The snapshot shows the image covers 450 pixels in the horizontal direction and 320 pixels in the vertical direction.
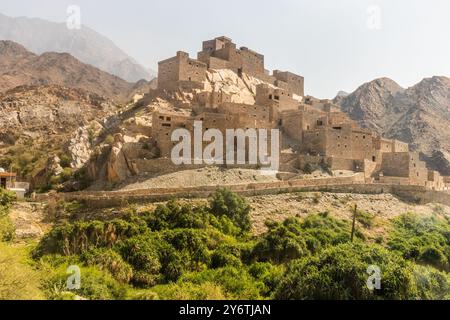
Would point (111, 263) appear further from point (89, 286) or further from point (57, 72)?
point (57, 72)

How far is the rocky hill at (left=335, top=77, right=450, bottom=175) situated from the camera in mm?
67250

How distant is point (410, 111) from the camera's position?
78.0m

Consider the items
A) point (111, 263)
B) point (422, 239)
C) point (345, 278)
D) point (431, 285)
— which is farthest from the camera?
point (422, 239)

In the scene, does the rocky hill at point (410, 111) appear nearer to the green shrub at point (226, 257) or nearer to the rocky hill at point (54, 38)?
the green shrub at point (226, 257)

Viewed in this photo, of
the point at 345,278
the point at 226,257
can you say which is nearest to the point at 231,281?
the point at 226,257

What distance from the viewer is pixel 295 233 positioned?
25.1 metres

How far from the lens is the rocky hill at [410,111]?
67.2 meters

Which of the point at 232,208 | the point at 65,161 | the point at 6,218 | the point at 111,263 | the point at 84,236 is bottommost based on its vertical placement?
the point at 111,263

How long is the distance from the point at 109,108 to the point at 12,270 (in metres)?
48.6

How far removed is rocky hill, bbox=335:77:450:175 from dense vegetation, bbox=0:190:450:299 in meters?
40.1

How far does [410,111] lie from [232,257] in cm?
6527

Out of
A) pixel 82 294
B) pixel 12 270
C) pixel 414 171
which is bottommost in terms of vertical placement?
pixel 82 294
